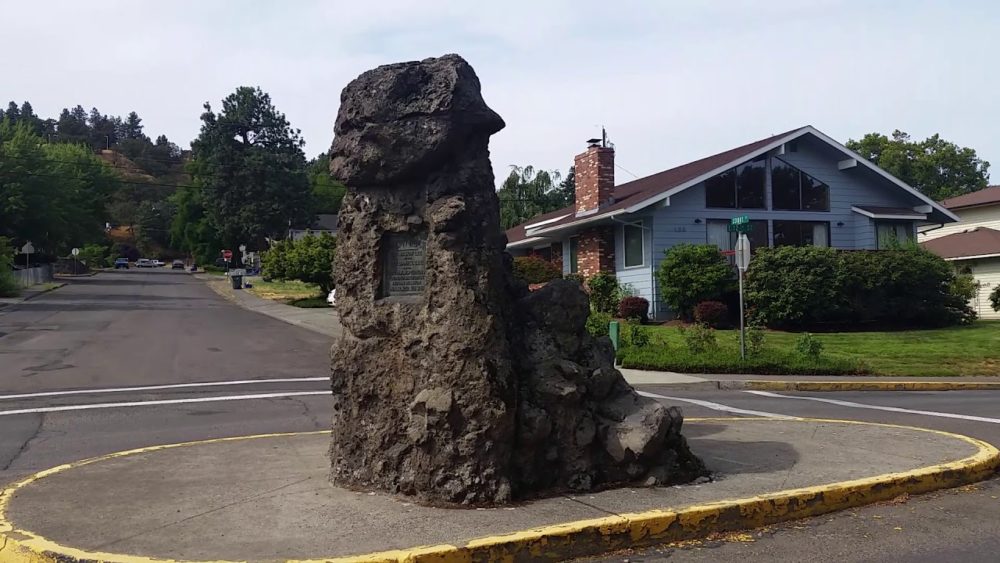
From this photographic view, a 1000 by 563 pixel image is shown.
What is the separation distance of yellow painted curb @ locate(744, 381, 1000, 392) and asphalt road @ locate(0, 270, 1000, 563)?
68 cm

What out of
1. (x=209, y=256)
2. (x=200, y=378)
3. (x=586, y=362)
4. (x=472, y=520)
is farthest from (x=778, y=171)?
(x=209, y=256)

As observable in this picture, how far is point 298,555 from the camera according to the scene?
4984 millimetres

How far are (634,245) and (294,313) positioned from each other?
13.9 metres

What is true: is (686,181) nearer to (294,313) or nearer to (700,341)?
(700,341)

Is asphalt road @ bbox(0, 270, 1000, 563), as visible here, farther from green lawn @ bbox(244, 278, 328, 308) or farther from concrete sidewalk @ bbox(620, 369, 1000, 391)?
green lawn @ bbox(244, 278, 328, 308)

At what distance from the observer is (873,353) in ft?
66.5

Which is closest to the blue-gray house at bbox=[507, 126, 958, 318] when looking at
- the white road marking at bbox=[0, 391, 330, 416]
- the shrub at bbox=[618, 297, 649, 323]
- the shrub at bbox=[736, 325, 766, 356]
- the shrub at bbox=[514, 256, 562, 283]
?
the shrub at bbox=[618, 297, 649, 323]

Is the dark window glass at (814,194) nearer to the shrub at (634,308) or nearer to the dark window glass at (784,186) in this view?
the dark window glass at (784,186)

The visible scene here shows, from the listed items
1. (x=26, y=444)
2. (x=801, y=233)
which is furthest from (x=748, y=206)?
(x=26, y=444)

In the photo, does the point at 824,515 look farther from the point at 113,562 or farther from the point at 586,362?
the point at 113,562

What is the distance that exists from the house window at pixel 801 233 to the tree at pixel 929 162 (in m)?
39.1

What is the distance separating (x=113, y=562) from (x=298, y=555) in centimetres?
102

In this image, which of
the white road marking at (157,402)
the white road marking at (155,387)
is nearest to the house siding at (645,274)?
the white road marking at (155,387)

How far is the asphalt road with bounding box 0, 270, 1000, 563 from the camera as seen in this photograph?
572 cm
